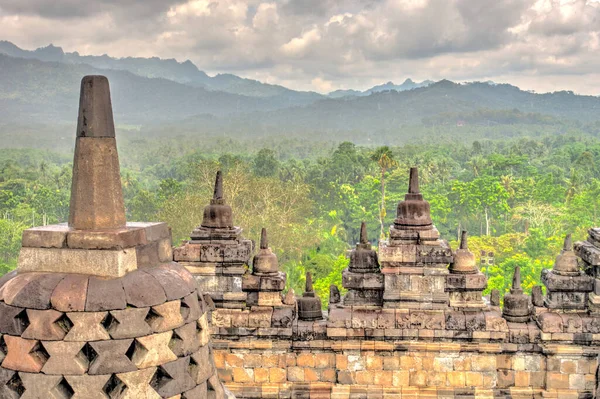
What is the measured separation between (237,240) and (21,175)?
68812 millimetres

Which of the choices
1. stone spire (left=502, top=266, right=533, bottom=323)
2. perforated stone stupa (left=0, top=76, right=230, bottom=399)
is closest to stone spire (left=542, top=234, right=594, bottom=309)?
stone spire (left=502, top=266, right=533, bottom=323)

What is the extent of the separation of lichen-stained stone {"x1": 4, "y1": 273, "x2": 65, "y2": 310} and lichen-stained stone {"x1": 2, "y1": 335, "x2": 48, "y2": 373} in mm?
237

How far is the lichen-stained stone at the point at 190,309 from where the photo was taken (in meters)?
4.66

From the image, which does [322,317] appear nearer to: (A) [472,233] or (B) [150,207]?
(B) [150,207]

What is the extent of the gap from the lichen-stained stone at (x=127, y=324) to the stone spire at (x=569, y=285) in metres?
6.53

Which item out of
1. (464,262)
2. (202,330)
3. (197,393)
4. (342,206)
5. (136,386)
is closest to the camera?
(136,386)

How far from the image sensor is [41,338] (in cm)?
425

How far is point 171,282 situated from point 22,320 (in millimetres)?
1031

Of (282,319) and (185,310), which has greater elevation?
(185,310)

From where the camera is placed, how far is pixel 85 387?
4.20 metres

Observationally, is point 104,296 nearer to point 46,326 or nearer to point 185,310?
point 46,326

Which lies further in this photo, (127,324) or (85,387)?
(127,324)

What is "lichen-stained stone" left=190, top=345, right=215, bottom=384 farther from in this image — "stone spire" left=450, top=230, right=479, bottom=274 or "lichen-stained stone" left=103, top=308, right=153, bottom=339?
"stone spire" left=450, top=230, right=479, bottom=274

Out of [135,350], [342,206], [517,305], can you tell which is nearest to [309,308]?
[517,305]
